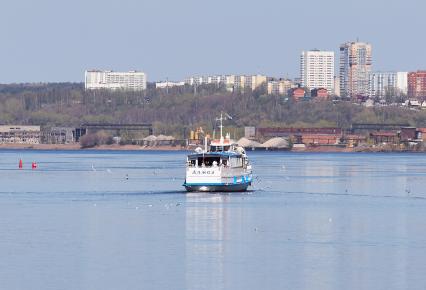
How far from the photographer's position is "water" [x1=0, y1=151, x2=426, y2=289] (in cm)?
3350

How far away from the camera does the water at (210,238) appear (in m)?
33.5

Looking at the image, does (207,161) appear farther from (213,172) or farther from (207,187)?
(207,187)

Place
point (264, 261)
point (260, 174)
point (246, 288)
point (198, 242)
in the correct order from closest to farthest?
point (246, 288)
point (264, 261)
point (198, 242)
point (260, 174)

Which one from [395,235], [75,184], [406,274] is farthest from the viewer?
[75,184]

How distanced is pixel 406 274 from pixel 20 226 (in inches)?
631

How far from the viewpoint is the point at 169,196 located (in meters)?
62.8

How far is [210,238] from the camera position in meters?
42.4

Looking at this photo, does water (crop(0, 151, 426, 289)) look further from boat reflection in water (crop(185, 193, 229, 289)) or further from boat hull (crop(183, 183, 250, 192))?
boat hull (crop(183, 183, 250, 192))

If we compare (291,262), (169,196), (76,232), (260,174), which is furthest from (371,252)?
(260,174)

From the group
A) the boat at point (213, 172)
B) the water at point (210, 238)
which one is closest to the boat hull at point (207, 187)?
the boat at point (213, 172)

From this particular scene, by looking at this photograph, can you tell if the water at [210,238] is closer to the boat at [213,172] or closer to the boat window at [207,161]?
the boat at [213,172]

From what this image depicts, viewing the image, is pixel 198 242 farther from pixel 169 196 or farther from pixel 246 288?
pixel 169 196

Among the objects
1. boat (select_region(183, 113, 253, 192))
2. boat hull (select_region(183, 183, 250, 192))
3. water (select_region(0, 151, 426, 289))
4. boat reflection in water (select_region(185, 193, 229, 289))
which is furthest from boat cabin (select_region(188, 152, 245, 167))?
boat reflection in water (select_region(185, 193, 229, 289))

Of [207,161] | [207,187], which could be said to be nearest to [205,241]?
[207,187]
